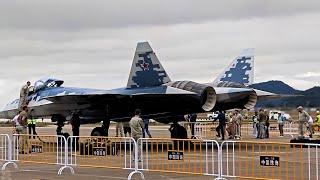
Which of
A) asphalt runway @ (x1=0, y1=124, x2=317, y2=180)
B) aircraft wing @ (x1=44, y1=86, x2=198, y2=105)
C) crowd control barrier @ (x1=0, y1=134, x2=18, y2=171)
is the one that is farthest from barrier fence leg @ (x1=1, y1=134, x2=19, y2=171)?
aircraft wing @ (x1=44, y1=86, x2=198, y2=105)

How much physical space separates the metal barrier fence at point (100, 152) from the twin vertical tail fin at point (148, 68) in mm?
8794

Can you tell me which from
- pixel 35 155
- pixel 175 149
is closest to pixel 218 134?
pixel 35 155

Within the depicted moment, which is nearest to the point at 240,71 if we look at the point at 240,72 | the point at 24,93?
the point at 240,72

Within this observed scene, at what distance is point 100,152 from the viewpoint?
1617cm

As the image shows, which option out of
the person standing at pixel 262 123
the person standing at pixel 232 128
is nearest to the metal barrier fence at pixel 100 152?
the person standing at pixel 232 128

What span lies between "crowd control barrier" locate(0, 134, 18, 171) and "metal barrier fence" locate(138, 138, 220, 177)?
10.8 ft

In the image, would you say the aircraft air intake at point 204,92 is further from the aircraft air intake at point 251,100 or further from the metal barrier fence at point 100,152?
the metal barrier fence at point 100,152

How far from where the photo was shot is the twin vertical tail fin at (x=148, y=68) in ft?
85.3

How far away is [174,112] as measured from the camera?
26.4m

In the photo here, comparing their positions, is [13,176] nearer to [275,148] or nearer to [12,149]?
[12,149]

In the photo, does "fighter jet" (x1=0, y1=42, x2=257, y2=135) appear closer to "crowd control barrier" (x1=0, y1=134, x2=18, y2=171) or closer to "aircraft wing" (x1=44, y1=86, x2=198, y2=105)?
"aircraft wing" (x1=44, y1=86, x2=198, y2=105)

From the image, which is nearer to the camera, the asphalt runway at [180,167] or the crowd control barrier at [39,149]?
the asphalt runway at [180,167]

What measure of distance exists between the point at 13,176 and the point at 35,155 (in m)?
3.09

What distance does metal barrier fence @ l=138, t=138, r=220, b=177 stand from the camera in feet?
47.4
